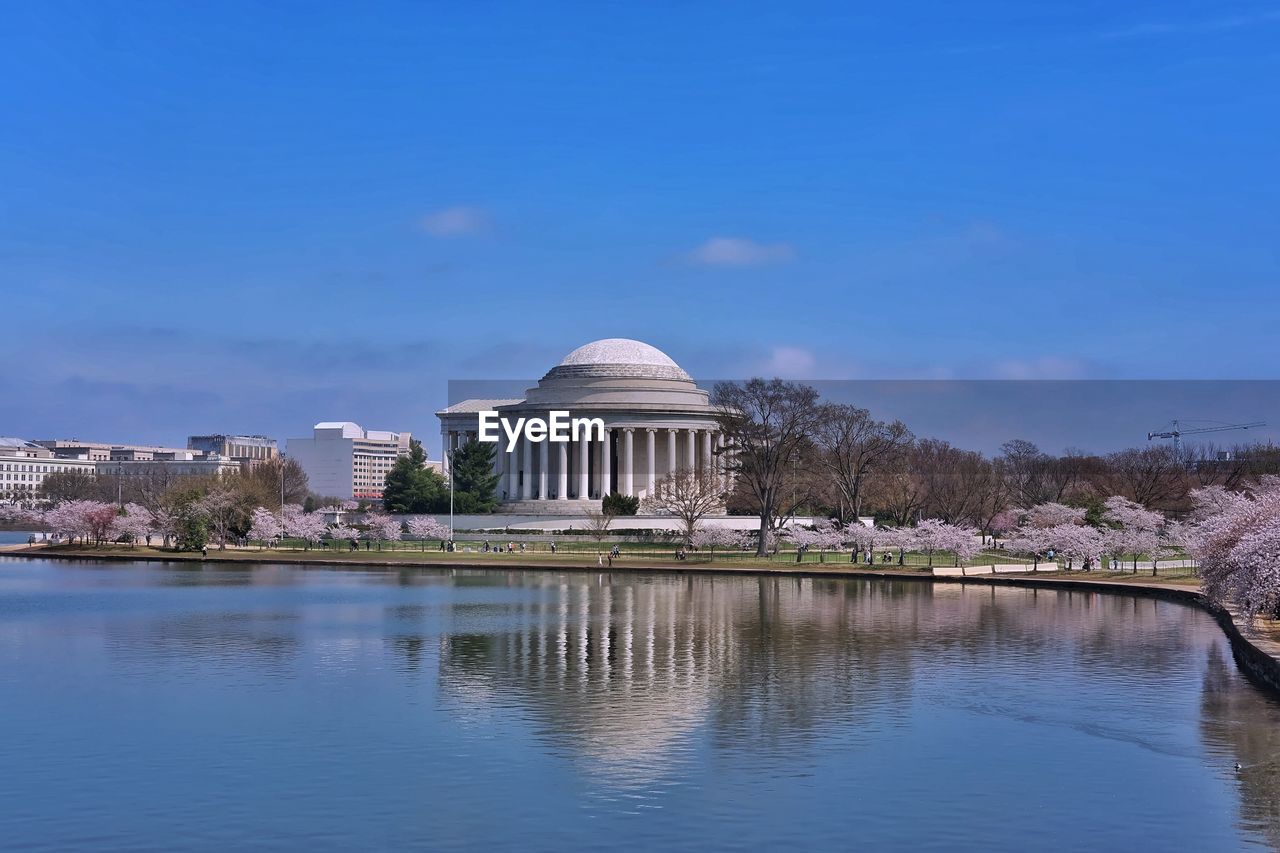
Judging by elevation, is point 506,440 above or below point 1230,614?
above

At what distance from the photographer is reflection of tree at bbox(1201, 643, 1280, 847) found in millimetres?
21594

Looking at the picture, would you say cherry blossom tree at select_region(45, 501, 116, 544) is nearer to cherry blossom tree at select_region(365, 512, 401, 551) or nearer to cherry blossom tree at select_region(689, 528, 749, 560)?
cherry blossom tree at select_region(365, 512, 401, 551)

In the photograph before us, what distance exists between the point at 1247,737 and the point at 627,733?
448 inches

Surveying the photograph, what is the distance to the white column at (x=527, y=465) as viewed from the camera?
124312mm

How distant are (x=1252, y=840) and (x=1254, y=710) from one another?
1099cm

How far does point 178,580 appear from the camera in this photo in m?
68.4

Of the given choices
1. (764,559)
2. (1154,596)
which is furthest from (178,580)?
(1154,596)

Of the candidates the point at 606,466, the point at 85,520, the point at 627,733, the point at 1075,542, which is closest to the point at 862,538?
the point at 1075,542

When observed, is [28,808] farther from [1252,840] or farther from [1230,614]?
[1230,614]

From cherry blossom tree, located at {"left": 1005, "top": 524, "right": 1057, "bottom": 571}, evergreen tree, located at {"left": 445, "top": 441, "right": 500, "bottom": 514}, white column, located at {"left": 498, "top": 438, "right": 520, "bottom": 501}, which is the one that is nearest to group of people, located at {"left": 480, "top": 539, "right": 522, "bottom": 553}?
evergreen tree, located at {"left": 445, "top": 441, "right": 500, "bottom": 514}

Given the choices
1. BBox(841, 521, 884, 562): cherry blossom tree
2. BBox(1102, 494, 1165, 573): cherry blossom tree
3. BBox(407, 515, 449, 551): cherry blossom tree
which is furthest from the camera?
BBox(407, 515, 449, 551): cherry blossom tree

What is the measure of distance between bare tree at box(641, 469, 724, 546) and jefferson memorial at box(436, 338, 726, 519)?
570 inches

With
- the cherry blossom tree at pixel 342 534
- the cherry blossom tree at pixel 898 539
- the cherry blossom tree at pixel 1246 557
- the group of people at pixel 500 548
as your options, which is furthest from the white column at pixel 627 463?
the cherry blossom tree at pixel 1246 557

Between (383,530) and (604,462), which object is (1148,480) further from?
(383,530)
